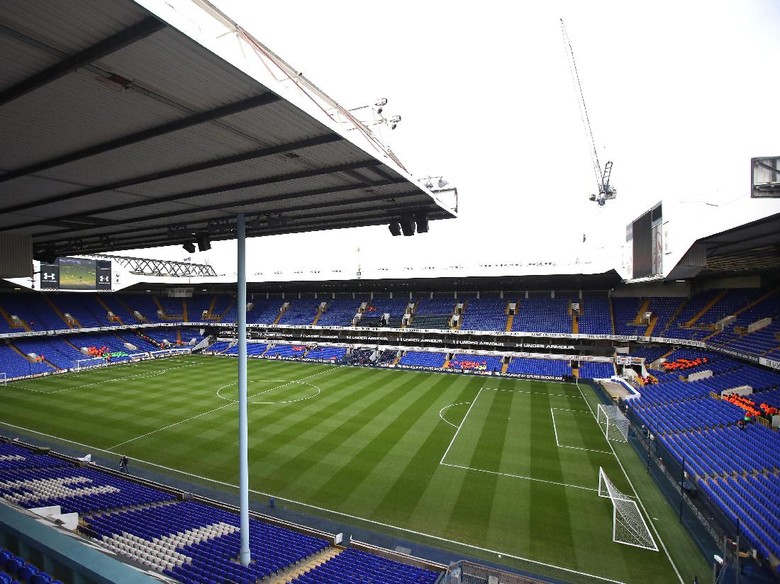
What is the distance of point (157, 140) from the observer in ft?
18.8

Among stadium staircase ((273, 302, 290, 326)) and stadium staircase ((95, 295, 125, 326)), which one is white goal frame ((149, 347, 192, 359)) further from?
stadium staircase ((273, 302, 290, 326))

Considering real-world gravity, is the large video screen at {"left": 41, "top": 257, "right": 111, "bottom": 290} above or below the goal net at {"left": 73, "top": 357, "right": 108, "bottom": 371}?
above

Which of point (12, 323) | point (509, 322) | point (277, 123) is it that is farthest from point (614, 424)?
point (12, 323)

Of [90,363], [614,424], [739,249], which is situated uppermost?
[739,249]

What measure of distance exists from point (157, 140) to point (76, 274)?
42385 mm

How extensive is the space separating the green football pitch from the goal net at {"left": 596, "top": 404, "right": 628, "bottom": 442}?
506 mm

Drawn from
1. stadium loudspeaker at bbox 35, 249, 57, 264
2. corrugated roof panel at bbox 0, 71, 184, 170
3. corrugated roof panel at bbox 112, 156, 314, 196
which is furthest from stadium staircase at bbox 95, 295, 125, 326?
corrugated roof panel at bbox 0, 71, 184, 170

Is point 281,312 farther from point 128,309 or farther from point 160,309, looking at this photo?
point 128,309

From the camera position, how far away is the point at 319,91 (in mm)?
5402

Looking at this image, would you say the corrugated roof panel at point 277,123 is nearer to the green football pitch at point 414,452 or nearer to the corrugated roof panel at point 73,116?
the corrugated roof panel at point 73,116

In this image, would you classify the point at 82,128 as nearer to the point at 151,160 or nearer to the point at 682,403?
the point at 151,160

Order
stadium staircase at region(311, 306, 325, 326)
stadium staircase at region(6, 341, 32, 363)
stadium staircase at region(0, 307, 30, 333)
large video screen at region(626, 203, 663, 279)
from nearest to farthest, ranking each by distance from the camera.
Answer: large video screen at region(626, 203, 663, 279) < stadium staircase at region(6, 341, 32, 363) < stadium staircase at region(0, 307, 30, 333) < stadium staircase at region(311, 306, 325, 326)

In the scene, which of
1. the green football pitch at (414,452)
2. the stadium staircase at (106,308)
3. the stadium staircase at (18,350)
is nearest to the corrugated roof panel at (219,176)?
the green football pitch at (414,452)

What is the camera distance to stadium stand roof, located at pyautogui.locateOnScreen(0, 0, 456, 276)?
11.6 ft
